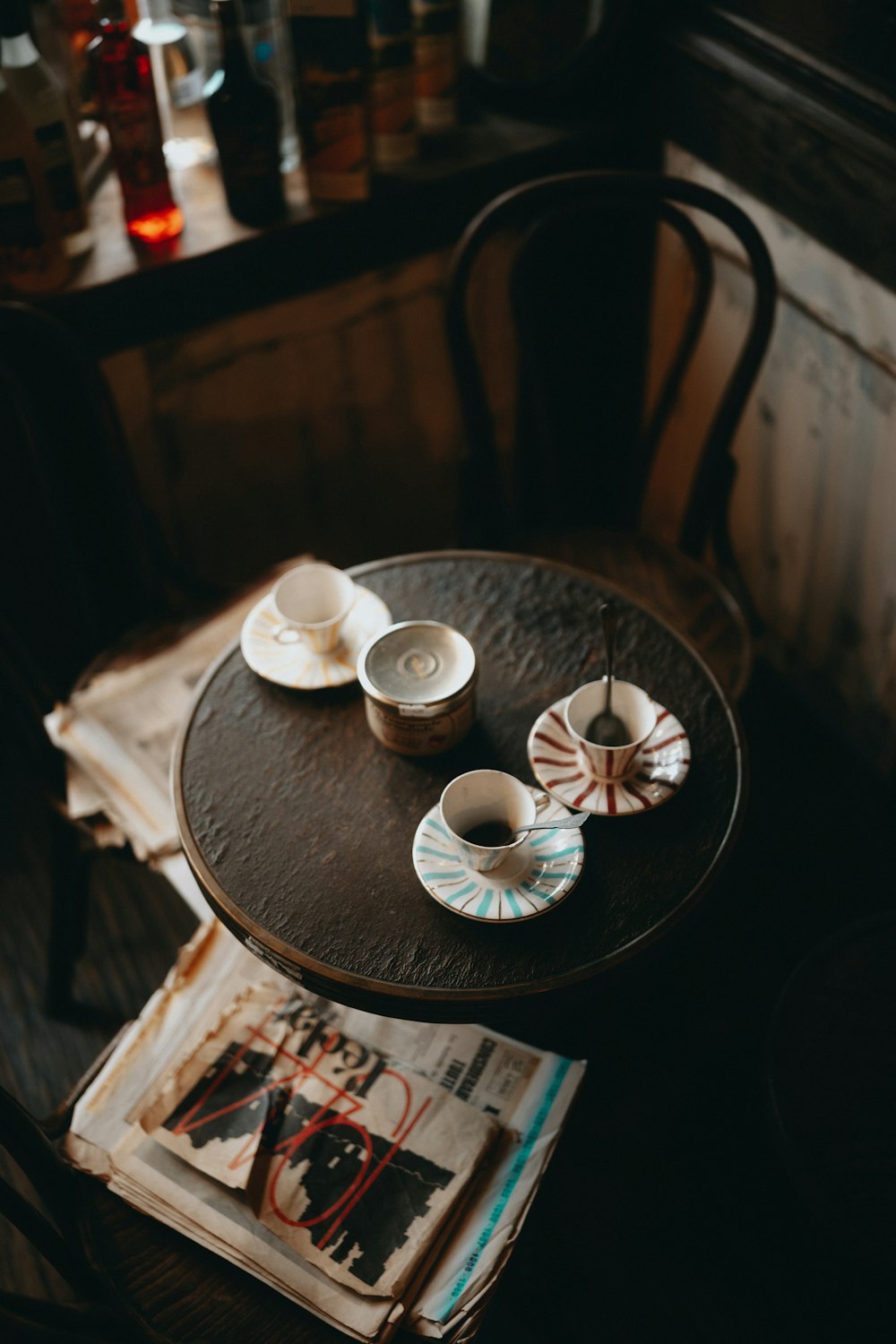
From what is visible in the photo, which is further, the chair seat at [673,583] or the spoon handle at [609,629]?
the chair seat at [673,583]

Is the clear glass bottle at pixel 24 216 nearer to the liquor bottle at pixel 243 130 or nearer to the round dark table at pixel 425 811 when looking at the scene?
the liquor bottle at pixel 243 130

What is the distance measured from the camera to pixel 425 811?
4.15ft

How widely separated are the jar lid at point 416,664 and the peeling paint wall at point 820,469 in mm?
882

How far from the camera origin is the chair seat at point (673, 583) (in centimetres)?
177

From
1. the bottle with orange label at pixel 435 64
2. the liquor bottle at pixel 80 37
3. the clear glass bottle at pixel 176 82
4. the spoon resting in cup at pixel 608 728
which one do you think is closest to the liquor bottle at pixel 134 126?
the clear glass bottle at pixel 176 82

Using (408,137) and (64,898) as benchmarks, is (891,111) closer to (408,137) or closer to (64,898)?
(408,137)

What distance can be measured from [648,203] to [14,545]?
3.84 feet

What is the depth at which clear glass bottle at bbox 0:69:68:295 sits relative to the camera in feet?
5.18

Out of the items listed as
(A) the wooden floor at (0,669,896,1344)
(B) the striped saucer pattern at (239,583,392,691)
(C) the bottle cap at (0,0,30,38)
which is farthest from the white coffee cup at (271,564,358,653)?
(C) the bottle cap at (0,0,30,38)

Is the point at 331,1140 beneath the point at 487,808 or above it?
beneath

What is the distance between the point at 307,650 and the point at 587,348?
1.22m

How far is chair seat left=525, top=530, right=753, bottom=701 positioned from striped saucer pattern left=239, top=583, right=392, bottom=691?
47 centimetres

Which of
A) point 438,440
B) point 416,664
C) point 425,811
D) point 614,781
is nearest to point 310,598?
point 416,664

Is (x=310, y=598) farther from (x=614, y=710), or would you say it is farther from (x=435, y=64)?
(x=435, y=64)
